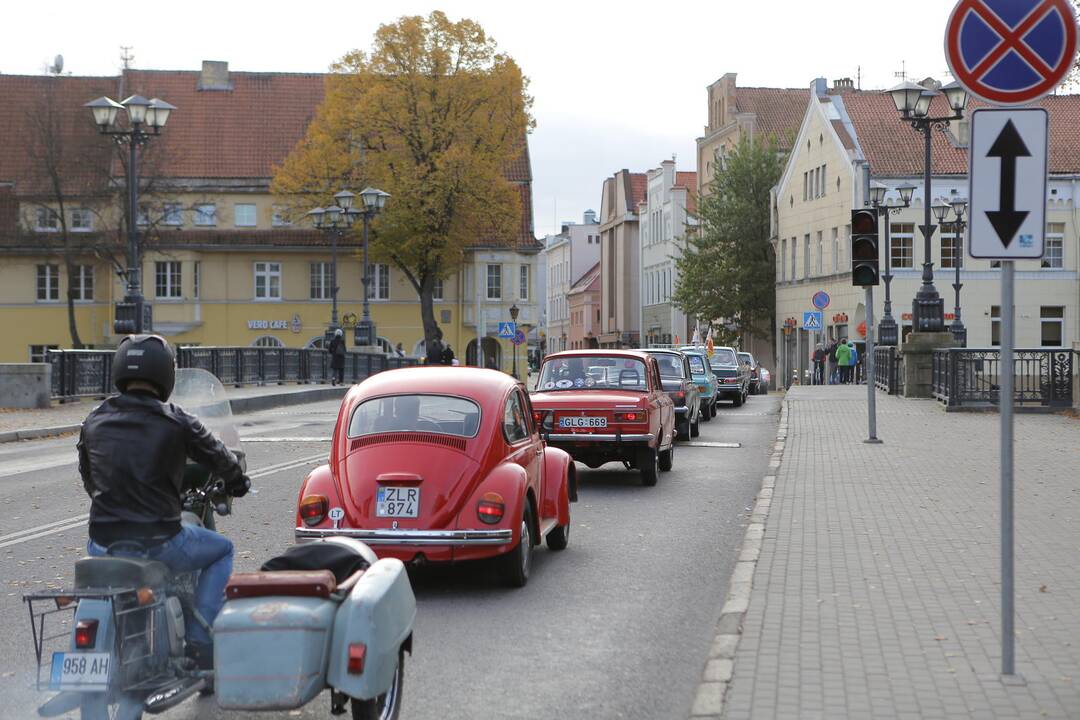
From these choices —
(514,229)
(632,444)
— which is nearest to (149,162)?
(514,229)

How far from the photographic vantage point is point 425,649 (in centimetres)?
758

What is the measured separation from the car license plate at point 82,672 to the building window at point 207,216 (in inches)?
2692

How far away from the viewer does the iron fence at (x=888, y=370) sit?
3715 centimetres

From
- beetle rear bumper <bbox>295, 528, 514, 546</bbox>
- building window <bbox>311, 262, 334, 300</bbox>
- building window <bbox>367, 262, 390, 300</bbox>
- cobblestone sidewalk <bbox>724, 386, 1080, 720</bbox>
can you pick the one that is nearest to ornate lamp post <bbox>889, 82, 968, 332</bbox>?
cobblestone sidewalk <bbox>724, 386, 1080, 720</bbox>

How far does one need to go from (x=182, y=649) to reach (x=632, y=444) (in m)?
10.7

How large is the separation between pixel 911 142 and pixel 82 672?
6297 centimetres

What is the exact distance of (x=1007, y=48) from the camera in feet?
20.7

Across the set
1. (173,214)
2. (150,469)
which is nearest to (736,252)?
(173,214)

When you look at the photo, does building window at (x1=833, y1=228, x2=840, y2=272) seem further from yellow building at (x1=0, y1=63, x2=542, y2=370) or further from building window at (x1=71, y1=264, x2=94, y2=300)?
building window at (x1=71, y1=264, x2=94, y2=300)

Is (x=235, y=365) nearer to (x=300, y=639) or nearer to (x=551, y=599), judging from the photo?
(x=551, y=599)

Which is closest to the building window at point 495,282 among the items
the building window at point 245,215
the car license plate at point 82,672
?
the building window at point 245,215

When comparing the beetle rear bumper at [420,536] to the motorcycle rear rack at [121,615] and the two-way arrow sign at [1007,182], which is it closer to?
the motorcycle rear rack at [121,615]

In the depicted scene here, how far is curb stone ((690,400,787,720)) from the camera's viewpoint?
609cm

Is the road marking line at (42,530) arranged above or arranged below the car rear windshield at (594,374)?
below
